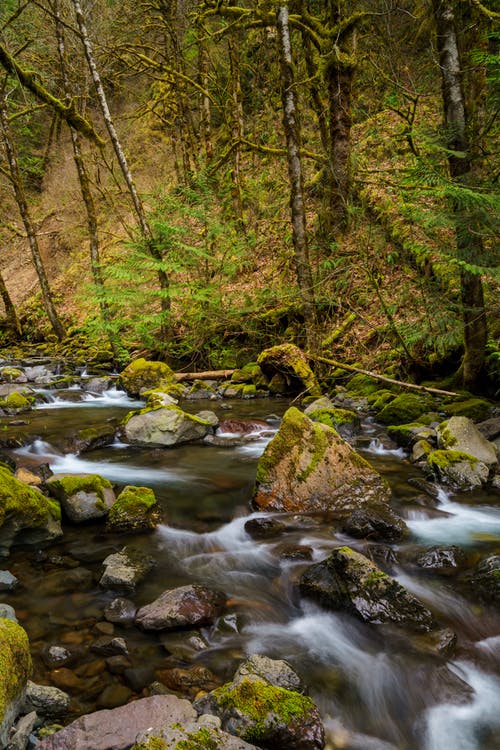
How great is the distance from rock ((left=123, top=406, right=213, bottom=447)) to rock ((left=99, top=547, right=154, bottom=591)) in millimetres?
3743

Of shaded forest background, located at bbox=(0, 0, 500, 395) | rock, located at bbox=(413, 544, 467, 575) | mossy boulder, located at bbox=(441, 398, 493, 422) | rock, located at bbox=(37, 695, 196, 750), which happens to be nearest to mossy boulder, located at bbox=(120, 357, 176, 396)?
shaded forest background, located at bbox=(0, 0, 500, 395)

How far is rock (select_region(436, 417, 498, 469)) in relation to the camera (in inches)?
240

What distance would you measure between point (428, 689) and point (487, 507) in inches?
111

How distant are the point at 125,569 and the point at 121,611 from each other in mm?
511

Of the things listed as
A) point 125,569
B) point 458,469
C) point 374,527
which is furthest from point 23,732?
point 458,469

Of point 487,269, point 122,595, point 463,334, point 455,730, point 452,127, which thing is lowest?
point 455,730

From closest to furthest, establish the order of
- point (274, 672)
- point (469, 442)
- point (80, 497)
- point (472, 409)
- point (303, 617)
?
1. point (274, 672)
2. point (303, 617)
3. point (80, 497)
4. point (469, 442)
5. point (472, 409)

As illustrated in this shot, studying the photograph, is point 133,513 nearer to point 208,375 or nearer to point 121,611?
point 121,611

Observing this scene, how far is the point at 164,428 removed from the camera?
8.27 metres

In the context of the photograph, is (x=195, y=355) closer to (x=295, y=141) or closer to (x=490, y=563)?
(x=295, y=141)

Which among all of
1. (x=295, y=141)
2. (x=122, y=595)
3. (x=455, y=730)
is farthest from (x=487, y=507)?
(x=295, y=141)

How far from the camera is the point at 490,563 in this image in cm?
407

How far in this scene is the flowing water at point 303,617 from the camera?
2.91 m

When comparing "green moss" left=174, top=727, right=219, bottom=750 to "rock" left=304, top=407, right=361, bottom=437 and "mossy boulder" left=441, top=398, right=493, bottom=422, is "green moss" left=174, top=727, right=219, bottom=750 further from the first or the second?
"mossy boulder" left=441, top=398, right=493, bottom=422
